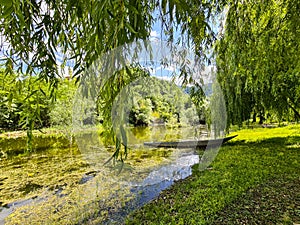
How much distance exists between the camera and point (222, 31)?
2.00 metres

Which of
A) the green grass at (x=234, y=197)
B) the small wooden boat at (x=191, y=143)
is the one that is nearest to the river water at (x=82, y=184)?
the green grass at (x=234, y=197)

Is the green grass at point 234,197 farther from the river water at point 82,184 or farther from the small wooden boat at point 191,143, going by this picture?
the small wooden boat at point 191,143

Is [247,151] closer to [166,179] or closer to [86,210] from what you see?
[166,179]

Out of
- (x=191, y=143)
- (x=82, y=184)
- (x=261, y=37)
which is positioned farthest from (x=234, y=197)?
(x=191, y=143)

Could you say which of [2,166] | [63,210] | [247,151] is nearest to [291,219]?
[63,210]

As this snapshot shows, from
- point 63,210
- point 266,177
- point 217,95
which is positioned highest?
point 217,95

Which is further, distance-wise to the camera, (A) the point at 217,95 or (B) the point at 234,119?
(B) the point at 234,119

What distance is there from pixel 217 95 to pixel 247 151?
6.15 feet

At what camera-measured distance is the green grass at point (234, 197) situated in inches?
79.7

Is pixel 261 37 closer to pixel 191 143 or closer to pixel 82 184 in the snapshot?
pixel 82 184

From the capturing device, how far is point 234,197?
2.43m

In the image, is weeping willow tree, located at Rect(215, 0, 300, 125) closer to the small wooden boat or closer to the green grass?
the green grass

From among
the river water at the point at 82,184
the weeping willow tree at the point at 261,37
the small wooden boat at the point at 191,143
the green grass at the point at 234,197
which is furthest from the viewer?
the small wooden boat at the point at 191,143

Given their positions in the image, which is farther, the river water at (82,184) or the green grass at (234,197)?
the river water at (82,184)
